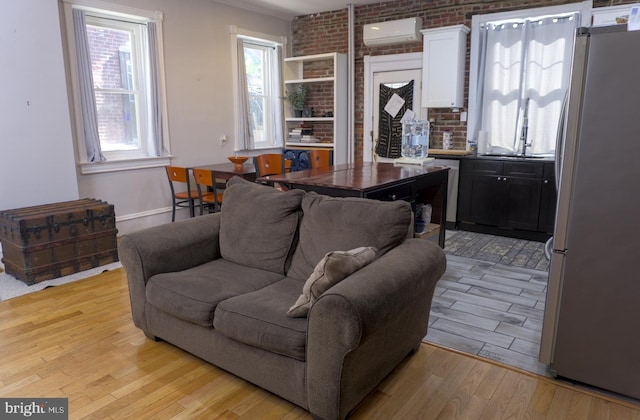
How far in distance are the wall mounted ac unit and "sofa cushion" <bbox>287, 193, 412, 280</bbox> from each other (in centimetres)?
400

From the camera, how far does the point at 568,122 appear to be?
2.05 meters

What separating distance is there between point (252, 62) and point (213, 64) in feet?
2.76

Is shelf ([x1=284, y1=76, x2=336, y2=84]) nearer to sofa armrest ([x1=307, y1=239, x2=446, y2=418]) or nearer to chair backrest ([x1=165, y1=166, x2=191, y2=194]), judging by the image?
chair backrest ([x1=165, y1=166, x2=191, y2=194])

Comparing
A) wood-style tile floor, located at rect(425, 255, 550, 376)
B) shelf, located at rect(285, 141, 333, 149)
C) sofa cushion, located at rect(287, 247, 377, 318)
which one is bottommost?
wood-style tile floor, located at rect(425, 255, 550, 376)

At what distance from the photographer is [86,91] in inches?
175

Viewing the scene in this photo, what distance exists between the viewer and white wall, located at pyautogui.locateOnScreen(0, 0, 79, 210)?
3.67 m

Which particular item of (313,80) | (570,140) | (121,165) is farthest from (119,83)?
(570,140)

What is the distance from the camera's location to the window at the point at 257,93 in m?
6.05

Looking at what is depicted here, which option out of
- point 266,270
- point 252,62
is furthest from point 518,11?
point 266,270

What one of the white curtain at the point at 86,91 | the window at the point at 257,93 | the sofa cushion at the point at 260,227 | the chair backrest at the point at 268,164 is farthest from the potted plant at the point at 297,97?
the sofa cushion at the point at 260,227

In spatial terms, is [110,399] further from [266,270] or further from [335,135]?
[335,135]

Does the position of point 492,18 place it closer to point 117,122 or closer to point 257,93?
point 257,93

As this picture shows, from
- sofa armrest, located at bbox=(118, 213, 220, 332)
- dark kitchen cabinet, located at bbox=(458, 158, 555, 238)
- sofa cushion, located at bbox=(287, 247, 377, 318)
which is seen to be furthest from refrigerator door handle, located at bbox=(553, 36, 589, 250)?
dark kitchen cabinet, located at bbox=(458, 158, 555, 238)

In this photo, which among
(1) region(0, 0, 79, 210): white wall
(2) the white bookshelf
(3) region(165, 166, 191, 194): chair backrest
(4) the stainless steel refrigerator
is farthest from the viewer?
(2) the white bookshelf
